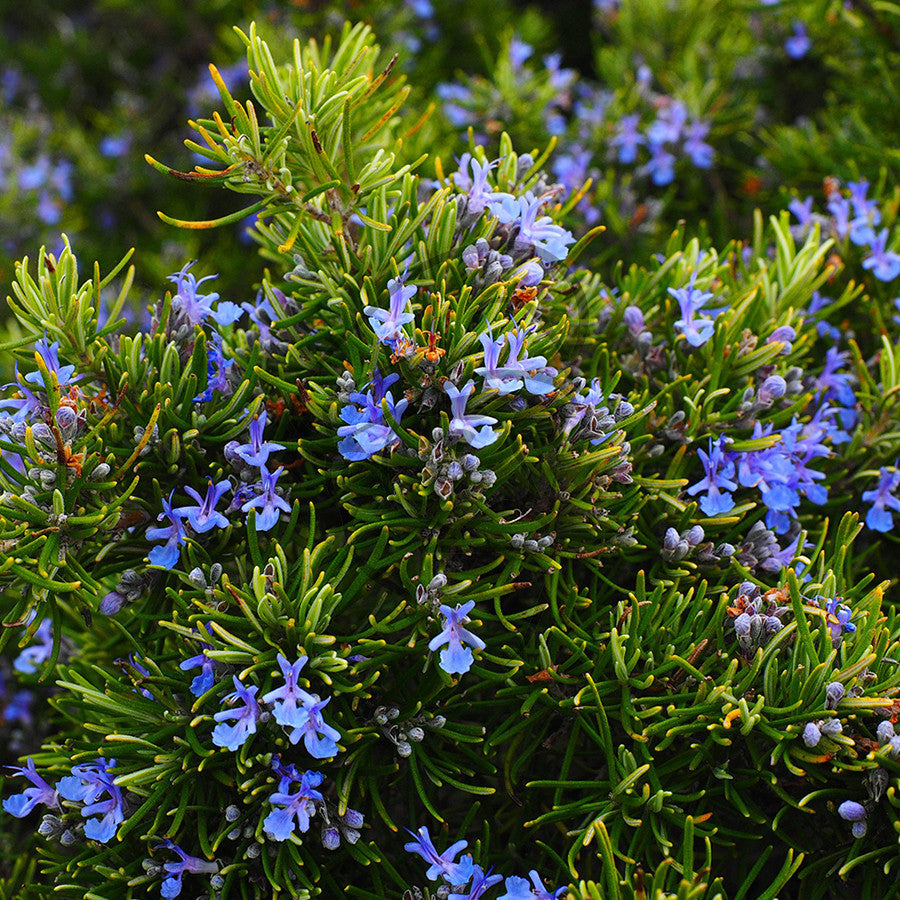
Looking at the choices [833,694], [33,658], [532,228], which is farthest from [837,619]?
[33,658]

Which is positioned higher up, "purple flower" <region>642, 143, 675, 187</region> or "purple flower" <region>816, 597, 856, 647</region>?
"purple flower" <region>642, 143, 675, 187</region>

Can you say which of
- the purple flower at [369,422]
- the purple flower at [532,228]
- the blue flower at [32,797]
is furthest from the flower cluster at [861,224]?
the blue flower at [32,797]

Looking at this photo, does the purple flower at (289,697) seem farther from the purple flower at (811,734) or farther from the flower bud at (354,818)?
the purple flower at (811,734)

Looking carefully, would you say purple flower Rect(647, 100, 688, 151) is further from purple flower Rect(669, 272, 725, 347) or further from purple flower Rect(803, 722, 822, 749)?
purple flower Rect(803, 722, 822, 749)

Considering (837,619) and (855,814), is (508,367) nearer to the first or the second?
(837,619)

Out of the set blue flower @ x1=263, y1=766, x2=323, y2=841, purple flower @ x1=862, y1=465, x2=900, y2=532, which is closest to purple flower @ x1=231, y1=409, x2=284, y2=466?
blue flower @ x1=263, y1=766, x2=323, y2=841
